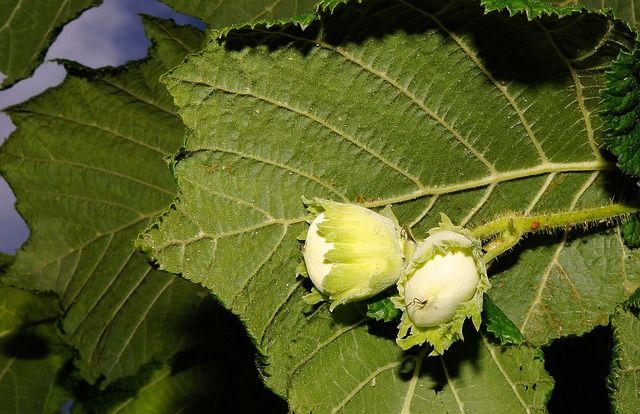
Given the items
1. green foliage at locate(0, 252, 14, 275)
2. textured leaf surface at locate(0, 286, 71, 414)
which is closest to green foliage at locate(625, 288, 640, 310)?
green foliage at locate(0, 252, 14, 275)

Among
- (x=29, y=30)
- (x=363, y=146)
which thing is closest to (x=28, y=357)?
(x=29, y=30)

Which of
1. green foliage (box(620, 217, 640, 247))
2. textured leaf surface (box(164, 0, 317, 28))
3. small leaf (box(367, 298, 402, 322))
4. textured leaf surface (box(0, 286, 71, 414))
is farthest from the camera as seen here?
textured leaf surface (box(0, 286, 71, 414))

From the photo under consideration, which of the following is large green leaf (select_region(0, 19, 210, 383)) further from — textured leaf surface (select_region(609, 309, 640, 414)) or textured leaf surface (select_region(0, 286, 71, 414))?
textured leaf surface (select_region(609, 309, 640, 414))

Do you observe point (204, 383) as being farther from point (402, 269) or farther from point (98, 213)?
point (402, 269)

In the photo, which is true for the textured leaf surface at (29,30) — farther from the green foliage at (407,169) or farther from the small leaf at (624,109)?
the small leaf at (624,109)

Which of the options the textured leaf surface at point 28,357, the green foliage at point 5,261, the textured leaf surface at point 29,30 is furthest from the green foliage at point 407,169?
the textured leaf surface at point 28,357

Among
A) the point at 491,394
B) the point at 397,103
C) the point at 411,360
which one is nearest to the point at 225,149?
the point at 397,103
